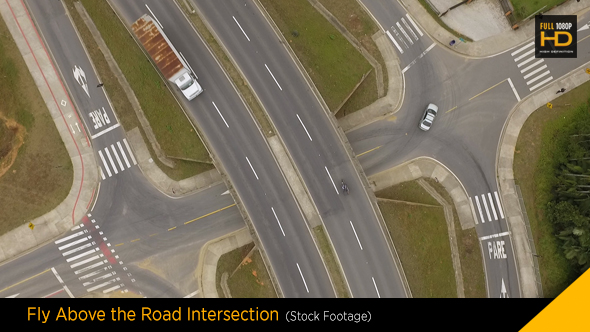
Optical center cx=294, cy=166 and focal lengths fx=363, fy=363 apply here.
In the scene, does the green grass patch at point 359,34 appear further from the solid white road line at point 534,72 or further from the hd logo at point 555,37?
the hd logo at point 555,37

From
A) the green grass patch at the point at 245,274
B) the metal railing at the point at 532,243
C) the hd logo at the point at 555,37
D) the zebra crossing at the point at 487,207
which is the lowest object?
the metal railing at the point at 532,243

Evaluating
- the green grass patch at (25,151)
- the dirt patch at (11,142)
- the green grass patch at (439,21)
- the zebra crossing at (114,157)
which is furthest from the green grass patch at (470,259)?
the dirt patch at (11,142)

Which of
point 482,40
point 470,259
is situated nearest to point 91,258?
point 470,259

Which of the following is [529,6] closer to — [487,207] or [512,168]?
[512,168]

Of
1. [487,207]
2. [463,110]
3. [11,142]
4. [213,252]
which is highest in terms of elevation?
[11,142]

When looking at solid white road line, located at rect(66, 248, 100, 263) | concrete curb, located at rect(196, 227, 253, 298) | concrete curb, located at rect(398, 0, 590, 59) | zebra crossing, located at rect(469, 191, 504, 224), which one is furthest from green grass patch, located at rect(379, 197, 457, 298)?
solid white road line, located at rect(66, 248, 100, 263)

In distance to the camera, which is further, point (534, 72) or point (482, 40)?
point (482, 40)

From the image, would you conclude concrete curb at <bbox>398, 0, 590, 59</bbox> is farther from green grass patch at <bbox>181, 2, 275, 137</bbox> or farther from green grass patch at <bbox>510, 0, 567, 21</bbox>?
green grass patch at <bbox>181, 2, 275, 137</bbox>
